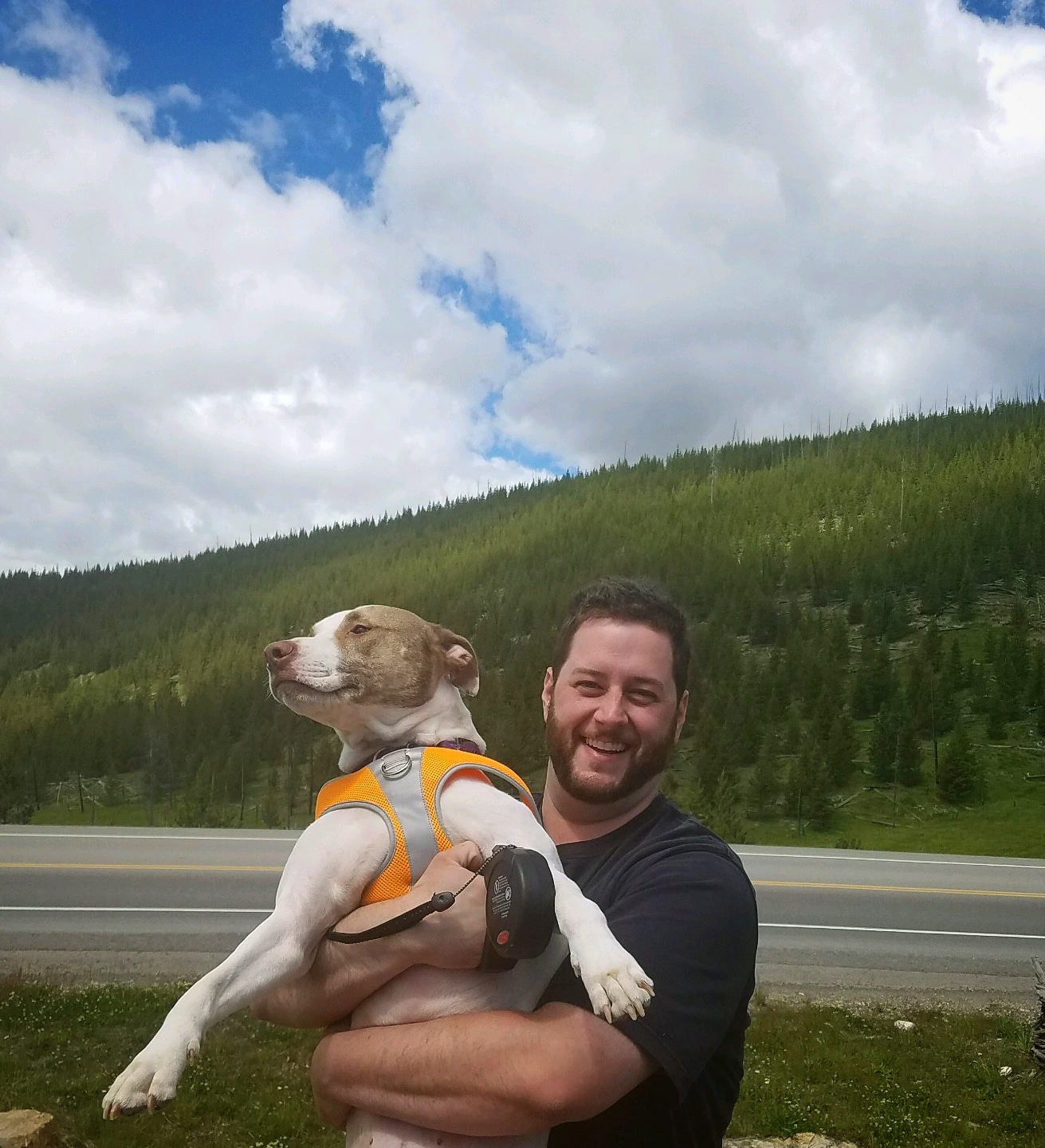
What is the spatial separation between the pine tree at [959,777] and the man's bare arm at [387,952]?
2978 cm

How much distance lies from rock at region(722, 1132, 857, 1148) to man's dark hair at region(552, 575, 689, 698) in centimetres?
393

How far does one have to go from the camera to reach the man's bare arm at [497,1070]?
5.36 ft

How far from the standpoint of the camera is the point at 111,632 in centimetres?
5059

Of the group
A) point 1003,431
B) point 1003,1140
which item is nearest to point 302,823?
point 1003,1140

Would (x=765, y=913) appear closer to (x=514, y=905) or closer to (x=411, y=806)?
(x=411, y=806)

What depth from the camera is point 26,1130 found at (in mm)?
3980

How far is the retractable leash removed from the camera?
1.74 metres

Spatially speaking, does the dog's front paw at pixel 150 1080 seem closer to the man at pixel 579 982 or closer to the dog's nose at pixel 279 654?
the man at pixel 579 982

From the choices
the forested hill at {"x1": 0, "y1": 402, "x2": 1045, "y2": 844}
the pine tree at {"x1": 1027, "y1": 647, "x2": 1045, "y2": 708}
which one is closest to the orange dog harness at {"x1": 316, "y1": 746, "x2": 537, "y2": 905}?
the forested hill at {"x1": 0, "y1": 402, "x2": 1045, "y2": 844}

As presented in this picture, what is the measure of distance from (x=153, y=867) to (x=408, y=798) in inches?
441

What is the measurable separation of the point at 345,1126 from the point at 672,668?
1.33 meters

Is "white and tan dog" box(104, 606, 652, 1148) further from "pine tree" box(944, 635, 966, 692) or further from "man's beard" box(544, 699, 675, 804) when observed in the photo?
"pine tree" box(944, 635, 966, 692)

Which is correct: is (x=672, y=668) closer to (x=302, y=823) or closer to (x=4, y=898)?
(x=4, y=898)

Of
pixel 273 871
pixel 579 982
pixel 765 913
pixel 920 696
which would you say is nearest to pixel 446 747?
pixel 579 982
